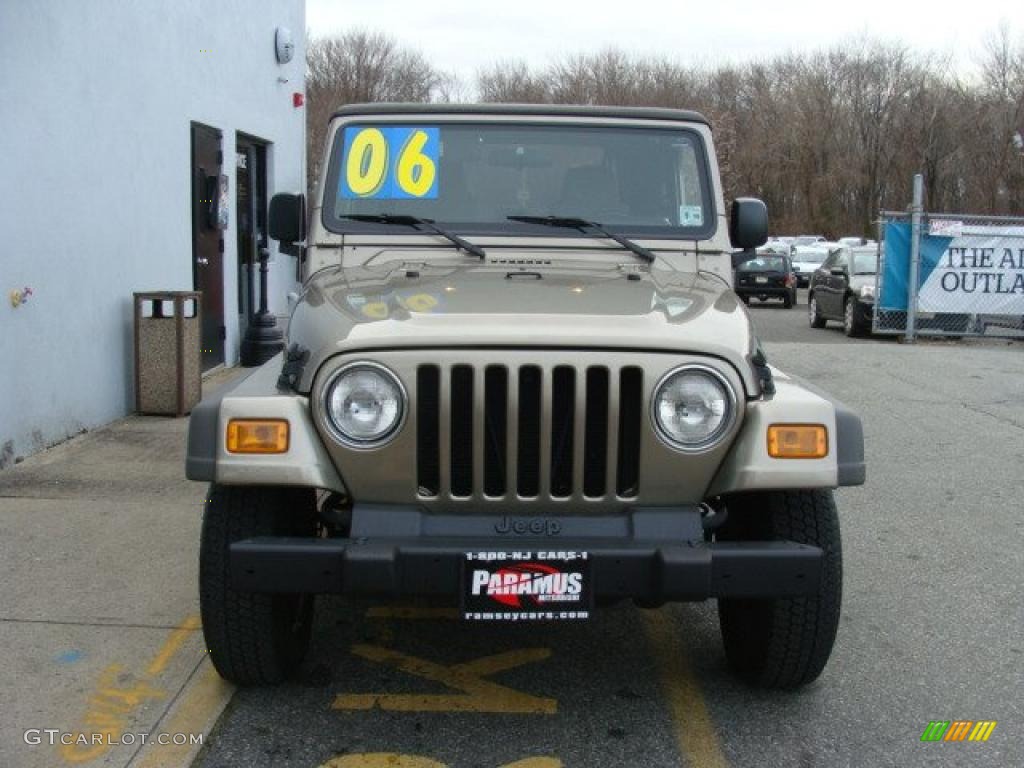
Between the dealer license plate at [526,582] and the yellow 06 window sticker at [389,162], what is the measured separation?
1.99m

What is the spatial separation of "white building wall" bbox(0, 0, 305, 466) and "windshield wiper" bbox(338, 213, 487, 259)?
3035 mm

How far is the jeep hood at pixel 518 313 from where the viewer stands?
3291 mm

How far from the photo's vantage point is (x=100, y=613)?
4.54m

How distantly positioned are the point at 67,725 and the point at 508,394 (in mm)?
1738

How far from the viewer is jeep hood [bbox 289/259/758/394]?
329 cm

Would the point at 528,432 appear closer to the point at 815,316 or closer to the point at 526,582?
the point at 526,582

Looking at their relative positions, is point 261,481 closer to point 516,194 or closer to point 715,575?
point 715,575

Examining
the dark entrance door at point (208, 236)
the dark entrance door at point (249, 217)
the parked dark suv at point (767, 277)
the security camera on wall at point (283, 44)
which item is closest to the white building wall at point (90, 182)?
the dark entrance door at point (208, 236)

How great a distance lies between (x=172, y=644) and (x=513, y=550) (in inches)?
67.2

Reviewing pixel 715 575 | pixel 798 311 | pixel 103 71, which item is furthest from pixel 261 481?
pixel 798 311

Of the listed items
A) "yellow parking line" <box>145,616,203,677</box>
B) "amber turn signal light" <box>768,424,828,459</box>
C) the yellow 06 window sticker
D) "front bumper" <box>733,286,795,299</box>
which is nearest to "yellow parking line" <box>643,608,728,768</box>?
"amber turn signal light" <box>768,424,828,459</box>

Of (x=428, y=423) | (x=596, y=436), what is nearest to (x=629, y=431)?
(x=596, y=436)

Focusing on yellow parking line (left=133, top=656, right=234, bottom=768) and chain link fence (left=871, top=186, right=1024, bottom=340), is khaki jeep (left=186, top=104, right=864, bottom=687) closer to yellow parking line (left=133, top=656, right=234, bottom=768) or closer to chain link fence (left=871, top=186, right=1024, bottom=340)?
yellow parking line (left=133, top=656, right=234, bottom=768)

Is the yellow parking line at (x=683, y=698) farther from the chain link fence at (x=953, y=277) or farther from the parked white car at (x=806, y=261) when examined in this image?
the parked white car at (x=806, y=261)
